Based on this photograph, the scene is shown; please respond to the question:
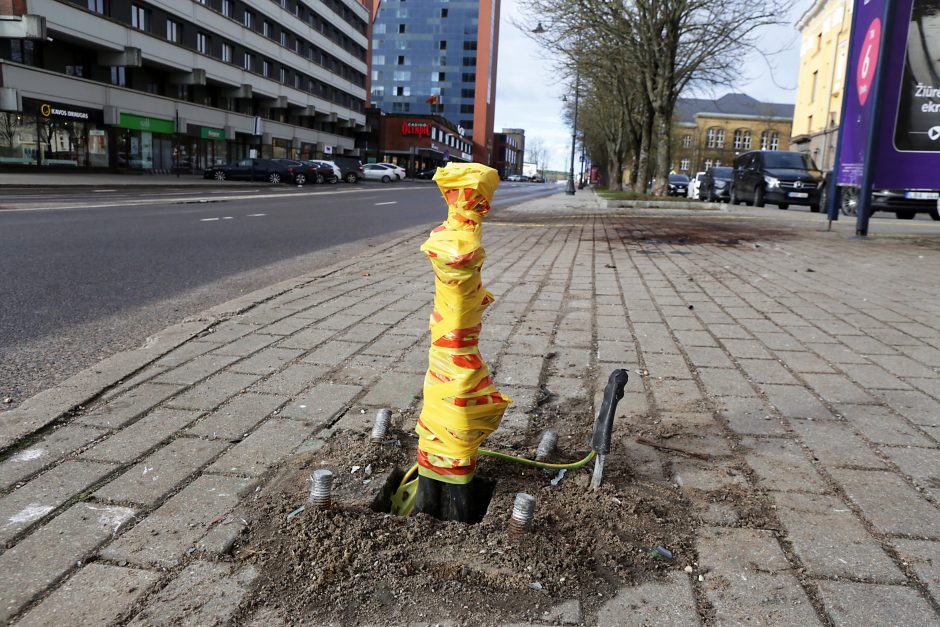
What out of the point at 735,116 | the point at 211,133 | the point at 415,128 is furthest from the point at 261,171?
the point at 735,116

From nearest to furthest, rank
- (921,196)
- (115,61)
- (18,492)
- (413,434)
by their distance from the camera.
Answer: (18,492)
(413,434)
(921,196)
(115,61)

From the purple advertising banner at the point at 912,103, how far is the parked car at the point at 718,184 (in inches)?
687

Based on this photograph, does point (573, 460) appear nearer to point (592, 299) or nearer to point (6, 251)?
point (592, 299)

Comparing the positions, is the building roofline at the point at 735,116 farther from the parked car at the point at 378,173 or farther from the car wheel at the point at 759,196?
the car wheel at the point at 759,196

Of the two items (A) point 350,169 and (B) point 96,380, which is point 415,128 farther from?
(B) point 96,380

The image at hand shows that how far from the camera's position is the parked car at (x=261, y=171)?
37.7 meters

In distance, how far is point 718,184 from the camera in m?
28.0

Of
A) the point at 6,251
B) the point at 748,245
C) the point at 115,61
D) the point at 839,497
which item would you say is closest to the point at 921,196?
the point at 748,245

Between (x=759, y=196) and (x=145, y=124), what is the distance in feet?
104

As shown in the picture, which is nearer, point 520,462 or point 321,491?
point 321,491

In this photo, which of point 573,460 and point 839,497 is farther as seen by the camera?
point 573,460

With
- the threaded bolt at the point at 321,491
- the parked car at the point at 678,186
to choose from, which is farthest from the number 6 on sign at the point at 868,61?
the parked car at the point at 678,186

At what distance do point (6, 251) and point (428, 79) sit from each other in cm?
11489

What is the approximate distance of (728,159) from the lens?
82.4 m
